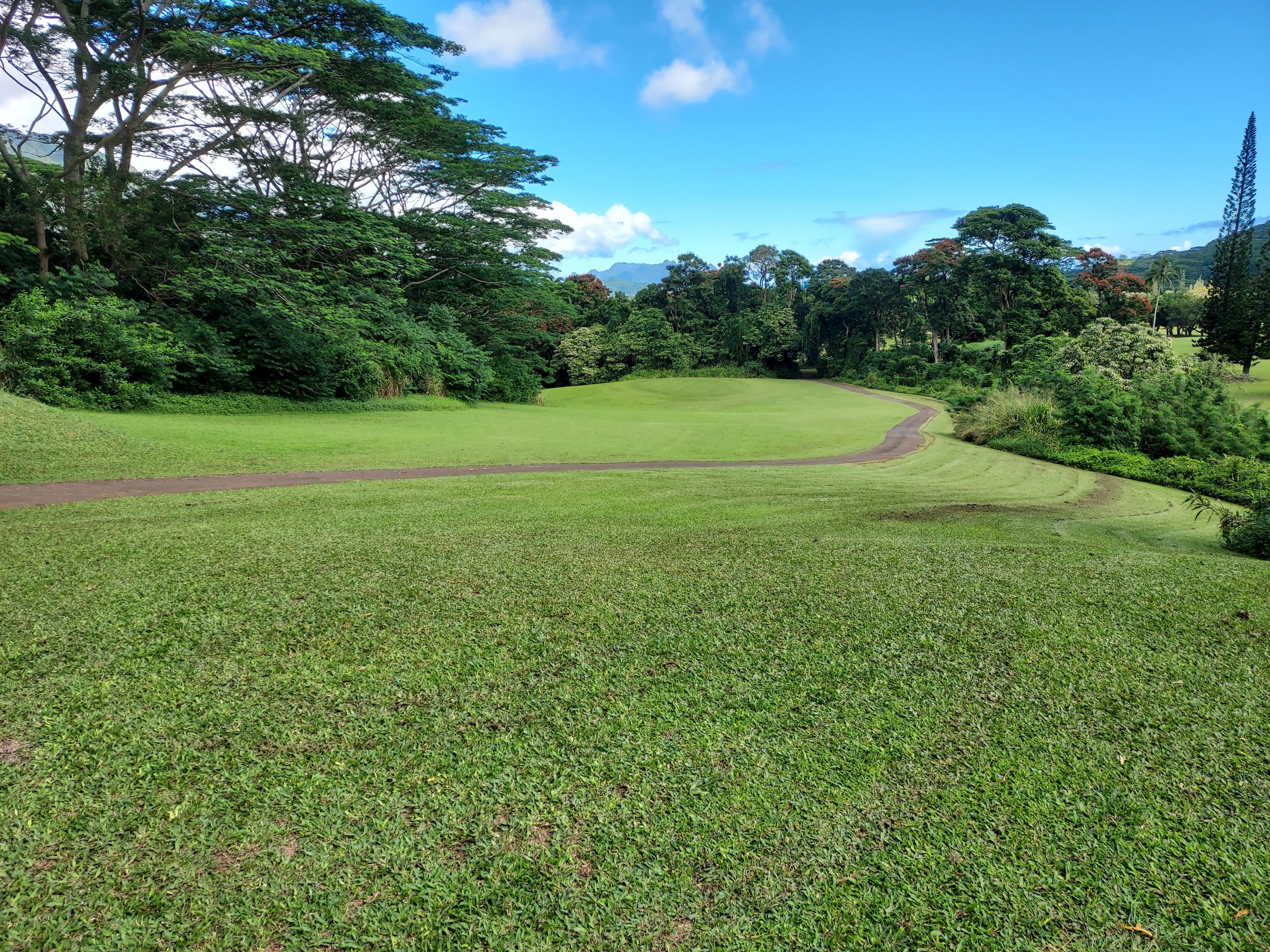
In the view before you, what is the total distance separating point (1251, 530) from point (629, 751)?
7163mm

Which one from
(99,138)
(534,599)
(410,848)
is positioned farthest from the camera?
(99,138)

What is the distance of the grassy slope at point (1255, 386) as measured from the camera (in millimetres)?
30953

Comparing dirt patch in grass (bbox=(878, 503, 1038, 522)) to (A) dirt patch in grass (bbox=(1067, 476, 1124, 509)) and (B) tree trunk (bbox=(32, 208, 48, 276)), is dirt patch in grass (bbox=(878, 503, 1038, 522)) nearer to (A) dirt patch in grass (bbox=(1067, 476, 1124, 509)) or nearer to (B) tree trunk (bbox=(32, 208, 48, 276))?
(A) dirt patch in grass (bbox=(1067, 476, 1124, 509))

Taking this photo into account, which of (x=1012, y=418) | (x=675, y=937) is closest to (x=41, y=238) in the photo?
(x=675, y=937)

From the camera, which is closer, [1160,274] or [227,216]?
[227,216]

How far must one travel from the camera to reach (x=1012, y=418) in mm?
19109

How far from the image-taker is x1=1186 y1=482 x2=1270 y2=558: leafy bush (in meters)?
5.95

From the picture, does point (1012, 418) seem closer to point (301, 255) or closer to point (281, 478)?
point (281, 478)

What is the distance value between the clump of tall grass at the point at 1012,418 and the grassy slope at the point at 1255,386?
12.7 m

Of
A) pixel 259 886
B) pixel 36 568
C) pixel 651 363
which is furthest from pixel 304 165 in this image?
pixel 651 363

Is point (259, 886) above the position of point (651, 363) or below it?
below

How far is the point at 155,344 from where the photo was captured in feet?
50.2

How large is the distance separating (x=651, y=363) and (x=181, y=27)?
41.5 metres

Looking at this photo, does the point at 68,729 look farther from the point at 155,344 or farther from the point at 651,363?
the point at 651,363
